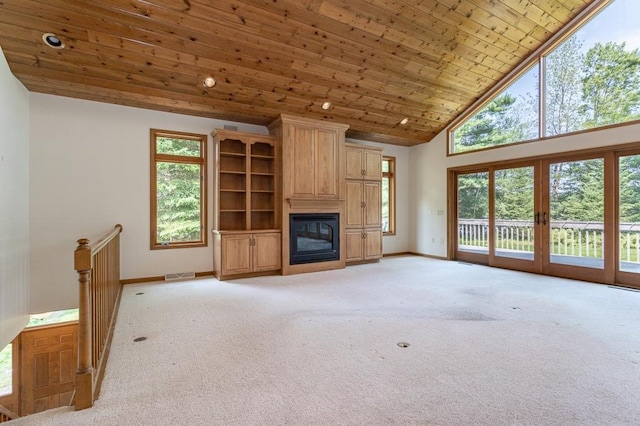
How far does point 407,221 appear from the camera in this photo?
781 centimetres

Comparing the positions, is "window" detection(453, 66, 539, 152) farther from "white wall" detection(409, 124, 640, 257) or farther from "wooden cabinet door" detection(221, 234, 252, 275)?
"wooden cabinet door" detection(221, 234, 252, 275)

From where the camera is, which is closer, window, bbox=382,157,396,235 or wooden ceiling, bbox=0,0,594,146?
wooden ceiling, bbox=0,0,594,146

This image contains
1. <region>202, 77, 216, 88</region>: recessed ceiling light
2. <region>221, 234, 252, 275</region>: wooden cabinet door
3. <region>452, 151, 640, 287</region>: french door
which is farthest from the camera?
<region>221, 234, 252, 275</region>: wooden cabinet door

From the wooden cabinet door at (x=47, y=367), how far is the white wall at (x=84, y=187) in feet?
1.21

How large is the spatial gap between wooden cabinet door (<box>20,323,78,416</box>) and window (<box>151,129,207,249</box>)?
1.63m

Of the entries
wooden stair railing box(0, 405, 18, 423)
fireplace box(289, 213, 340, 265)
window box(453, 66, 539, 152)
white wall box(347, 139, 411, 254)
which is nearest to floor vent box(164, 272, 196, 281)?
fireplace box(289, 213, 340, 265)

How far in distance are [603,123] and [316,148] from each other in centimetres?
448

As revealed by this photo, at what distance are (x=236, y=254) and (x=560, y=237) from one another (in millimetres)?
5458

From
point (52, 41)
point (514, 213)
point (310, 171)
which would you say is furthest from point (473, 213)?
point (52, 41)

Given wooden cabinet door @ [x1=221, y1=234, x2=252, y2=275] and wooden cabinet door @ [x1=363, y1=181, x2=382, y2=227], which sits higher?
wooden cabinet door @ [x1=363, y1=181, x2=382, y2=227]

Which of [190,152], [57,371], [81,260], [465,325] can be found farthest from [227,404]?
[190,152]

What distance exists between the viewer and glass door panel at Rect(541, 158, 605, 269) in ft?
15.5

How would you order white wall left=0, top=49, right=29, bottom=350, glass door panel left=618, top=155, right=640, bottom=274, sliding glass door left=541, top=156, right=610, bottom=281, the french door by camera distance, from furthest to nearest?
sliding glass door left=541, top=156, right=610, bottom=281
the french door
glass door panel left=618, top=155, right=640, bottom=274
white wall left=0, top=49, right=29, bottom=350

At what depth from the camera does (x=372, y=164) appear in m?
6.51
